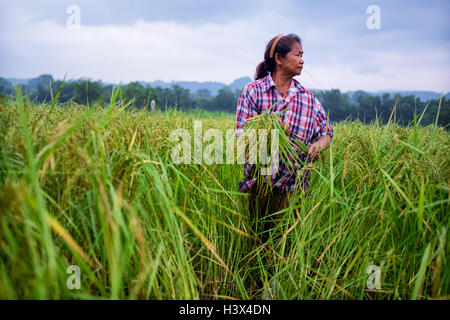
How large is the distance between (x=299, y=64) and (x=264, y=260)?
1523 mm

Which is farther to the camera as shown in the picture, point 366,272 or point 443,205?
point 443,205

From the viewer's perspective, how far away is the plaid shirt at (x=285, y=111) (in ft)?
6.70

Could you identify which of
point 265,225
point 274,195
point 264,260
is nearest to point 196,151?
point 274,195

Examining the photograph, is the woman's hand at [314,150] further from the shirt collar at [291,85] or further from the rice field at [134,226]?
the shirt collar at [291,85]

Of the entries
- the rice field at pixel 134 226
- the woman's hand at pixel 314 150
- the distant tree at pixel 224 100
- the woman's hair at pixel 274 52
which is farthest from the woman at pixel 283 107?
the distant tree at pixel 224 100

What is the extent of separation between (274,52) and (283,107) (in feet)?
1.62

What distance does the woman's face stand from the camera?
2.11 m

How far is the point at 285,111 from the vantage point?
2115mm

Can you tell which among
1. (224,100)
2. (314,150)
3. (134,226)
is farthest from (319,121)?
(224,100)

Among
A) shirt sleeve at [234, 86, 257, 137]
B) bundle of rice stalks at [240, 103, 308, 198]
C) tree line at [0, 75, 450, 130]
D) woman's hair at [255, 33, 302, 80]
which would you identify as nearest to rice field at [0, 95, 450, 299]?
tree line at [0, 75, 450, 130]

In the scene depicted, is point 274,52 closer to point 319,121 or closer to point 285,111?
point 285,111

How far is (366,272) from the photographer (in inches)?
52.3
